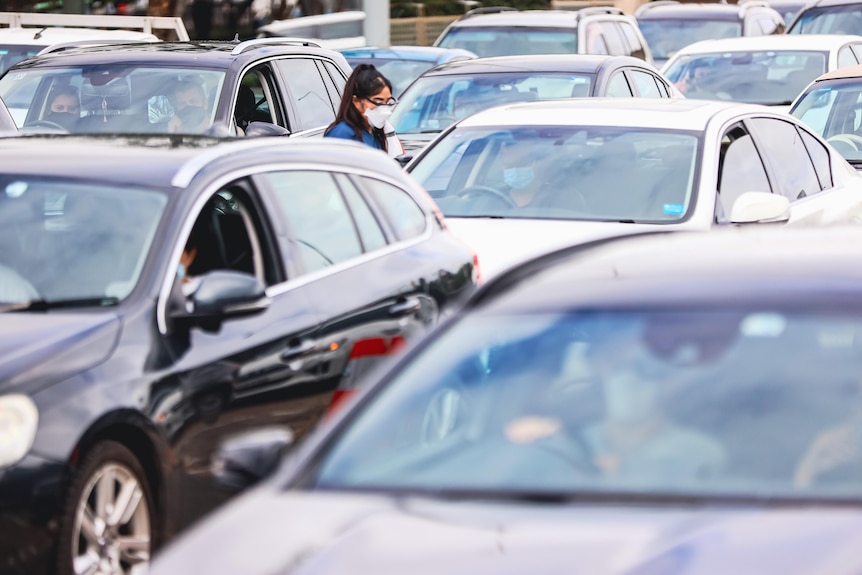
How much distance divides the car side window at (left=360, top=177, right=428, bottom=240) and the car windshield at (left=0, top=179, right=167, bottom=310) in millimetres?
1305

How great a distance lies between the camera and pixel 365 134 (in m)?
10.8

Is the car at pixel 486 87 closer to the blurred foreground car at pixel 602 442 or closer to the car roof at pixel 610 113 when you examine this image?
the car roof at pixel 610 113

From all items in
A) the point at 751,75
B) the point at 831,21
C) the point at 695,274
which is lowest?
the point at 831,21

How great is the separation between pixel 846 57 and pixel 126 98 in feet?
33.6

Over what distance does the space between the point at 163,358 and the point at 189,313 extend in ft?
0.67

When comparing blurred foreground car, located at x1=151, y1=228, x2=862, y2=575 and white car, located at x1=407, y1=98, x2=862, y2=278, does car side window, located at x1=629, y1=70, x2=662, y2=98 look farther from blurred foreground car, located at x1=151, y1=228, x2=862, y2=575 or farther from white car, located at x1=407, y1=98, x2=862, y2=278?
blurred foreground car, located at x1=151, y1=228, x2=862, y2=575

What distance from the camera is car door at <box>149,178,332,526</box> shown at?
561 cm

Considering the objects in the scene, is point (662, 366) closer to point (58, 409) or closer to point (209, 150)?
point (58, 409)

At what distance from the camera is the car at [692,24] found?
26.4m

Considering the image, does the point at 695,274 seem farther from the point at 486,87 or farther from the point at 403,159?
the point at 486,87

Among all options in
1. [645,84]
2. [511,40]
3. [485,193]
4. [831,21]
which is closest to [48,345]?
[485,193]

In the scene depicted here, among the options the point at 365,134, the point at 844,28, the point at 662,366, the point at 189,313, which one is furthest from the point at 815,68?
the point at 662,366

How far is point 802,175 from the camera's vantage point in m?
10.4

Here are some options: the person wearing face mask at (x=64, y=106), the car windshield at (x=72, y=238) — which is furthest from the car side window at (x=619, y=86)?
the car windshield at (x=72, y=238)
